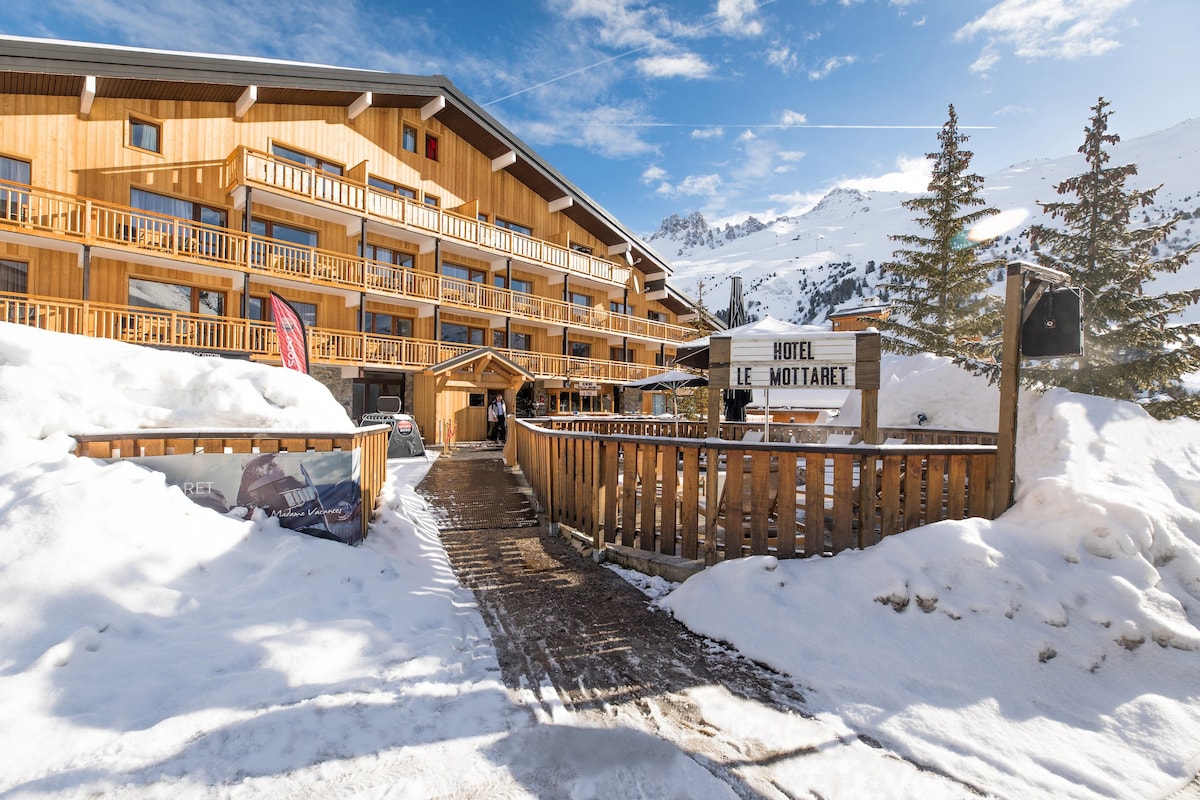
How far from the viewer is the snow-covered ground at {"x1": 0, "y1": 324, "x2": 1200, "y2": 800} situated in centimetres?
253

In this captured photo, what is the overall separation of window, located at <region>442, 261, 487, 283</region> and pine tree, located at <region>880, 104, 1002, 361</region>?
1686cm

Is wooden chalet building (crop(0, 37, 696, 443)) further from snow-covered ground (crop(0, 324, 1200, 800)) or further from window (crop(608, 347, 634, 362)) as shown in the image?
snow-covered ground (crop(0, 324, 1200, 800))

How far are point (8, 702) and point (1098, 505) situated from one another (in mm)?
6875

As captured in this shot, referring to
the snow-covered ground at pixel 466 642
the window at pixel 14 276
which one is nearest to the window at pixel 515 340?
the window at pixel 14 276

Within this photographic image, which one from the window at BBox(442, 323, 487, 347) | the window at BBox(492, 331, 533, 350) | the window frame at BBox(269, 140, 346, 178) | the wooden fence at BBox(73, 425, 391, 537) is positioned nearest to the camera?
the wooden fence at BBox(73, 425, 391, 537)

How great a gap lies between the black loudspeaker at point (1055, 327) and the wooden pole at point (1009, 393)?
0.36 feet

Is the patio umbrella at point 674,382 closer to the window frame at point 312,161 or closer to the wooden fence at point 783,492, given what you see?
the wooden fence at point 783,492

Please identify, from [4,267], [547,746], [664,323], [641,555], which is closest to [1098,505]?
[641,555]

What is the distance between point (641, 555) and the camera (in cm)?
549

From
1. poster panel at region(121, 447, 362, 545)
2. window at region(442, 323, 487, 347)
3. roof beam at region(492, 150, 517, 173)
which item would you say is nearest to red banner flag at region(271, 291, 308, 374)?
poster panel at region(121, 447, 362, 545)

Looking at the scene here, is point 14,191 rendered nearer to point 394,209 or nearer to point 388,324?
point 394,209

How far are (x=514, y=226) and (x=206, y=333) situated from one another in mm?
14722

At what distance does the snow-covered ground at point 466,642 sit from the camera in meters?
2.53

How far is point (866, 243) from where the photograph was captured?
443ft
